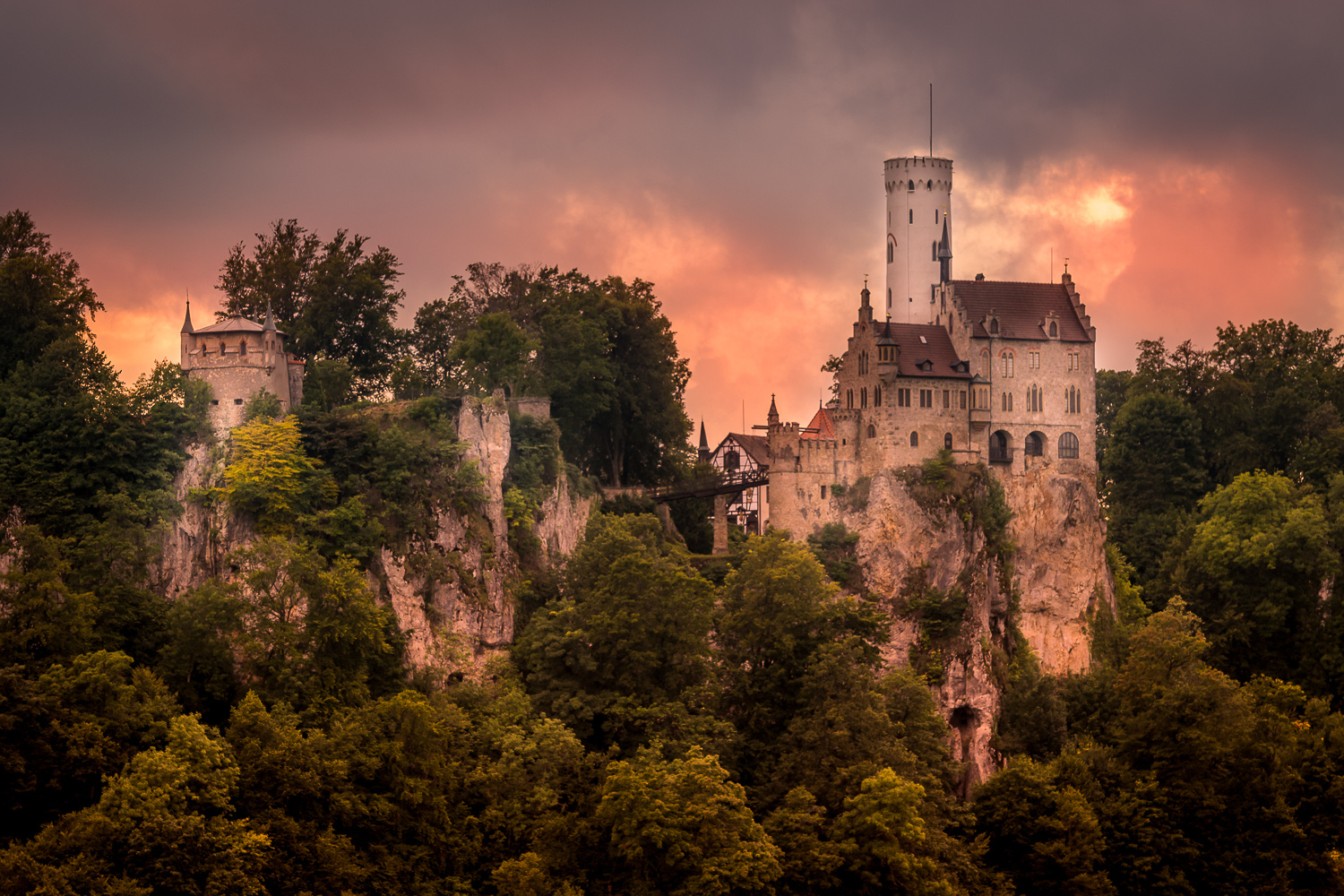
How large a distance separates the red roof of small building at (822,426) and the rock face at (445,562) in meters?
11.5

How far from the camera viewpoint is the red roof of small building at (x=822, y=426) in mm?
75438

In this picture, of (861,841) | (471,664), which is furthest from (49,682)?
(861,841)

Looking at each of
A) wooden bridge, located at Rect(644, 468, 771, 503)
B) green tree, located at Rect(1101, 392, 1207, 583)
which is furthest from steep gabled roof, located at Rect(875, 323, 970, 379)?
green tree, located at Rect(1101, 392, 1207, 583)

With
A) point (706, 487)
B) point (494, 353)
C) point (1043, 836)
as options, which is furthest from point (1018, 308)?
point (1043, 836)

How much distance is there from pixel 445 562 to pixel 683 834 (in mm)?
14632

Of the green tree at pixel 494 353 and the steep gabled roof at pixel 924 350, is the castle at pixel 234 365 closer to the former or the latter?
the green tree at pixel 494 353

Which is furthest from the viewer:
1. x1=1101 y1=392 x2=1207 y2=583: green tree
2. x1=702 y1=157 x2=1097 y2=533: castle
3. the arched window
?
x1=1101 y1=392 x2=1207 y2=583: green tree

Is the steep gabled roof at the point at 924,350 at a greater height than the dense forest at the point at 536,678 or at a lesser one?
greater

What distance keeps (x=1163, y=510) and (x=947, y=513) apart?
49.4 ft

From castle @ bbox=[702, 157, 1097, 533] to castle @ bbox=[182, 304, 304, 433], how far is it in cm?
1891

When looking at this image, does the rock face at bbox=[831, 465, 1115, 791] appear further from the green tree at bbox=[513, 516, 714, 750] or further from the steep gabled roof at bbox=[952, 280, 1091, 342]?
the green tree at bbox=[513, 516, 714, 750]

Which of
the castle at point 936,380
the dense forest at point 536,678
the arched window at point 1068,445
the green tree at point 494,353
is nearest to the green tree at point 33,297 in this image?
the dense forest at point 536,678

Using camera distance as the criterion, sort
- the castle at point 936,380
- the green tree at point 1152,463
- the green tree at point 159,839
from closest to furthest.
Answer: the green tree at point 159,839, the castle at point 936,380, the green tree at point 1152,463

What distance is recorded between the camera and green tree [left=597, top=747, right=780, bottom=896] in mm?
55500
